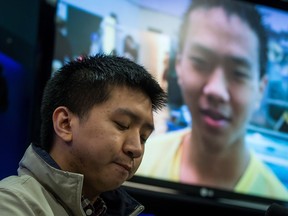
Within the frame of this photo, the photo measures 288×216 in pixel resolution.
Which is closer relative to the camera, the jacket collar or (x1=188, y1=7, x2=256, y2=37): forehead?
the jacket collar

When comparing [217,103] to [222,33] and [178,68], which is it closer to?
[178,68]

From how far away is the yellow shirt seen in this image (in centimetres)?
215

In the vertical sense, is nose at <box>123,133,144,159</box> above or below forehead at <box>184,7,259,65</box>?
below

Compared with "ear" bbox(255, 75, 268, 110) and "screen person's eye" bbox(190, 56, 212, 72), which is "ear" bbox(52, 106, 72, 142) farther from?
"ear" bbox(255, 75, 268, 110)

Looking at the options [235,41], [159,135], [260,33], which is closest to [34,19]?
[159,135]

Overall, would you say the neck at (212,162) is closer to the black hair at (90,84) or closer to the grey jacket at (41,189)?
Result: the black hair at (90,84)

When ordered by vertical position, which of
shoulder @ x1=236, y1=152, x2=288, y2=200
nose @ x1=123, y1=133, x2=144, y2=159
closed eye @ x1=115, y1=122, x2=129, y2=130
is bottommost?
shoulder @ x1=236, y1=152, x2=288, y2=200

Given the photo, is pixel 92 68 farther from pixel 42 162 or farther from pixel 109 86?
pixel 42 162

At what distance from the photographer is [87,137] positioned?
84 cm

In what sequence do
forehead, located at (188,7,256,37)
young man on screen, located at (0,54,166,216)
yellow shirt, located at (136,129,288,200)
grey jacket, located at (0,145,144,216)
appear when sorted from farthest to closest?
1. forehead, located at (188,7,256,37)
2. yellow shirt, located at (136,129,288,200)
3. young man on screen, located at (0,54,166,216)
4. grey jacket, located at (0,145,144,216)

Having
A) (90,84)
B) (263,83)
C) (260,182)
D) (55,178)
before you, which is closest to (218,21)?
(263,83)

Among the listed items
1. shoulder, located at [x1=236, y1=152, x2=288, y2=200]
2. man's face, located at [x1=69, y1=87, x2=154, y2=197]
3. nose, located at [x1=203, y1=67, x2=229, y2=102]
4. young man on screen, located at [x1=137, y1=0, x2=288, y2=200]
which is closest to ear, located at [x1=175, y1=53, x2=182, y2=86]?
young man on screen, located at [x1=137, y1=0, x2=288, y2=200]

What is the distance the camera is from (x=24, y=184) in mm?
787

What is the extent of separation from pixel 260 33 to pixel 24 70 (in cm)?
127
